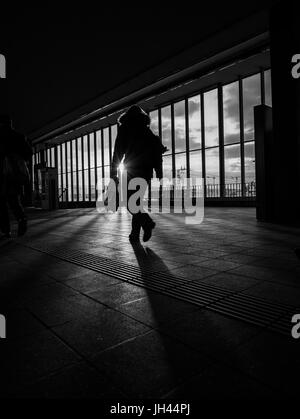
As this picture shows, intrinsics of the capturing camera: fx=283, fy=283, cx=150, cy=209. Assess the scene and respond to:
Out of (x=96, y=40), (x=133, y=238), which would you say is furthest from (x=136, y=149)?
(x=96, y=40)

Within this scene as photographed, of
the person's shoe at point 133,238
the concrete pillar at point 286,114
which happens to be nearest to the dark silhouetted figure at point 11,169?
the person's shoe at point 133,238

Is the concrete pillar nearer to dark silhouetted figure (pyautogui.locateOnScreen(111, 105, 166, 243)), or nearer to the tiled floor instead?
dark silhouetted figure (pyautogui.locateOnScreen(111, 105, 166, 243))

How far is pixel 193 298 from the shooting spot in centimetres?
178

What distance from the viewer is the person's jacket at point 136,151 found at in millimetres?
3865

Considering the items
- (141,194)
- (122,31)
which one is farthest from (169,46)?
(141,194)

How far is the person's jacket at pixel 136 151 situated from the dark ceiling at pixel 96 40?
4.16 metres

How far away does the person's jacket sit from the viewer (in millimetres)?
3865

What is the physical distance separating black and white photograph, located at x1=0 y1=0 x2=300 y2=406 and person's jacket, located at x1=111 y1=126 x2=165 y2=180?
0.06 feet

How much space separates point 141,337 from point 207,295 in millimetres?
671

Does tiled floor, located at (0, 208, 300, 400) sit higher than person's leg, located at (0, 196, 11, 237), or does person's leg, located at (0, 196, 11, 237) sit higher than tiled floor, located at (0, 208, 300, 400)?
person's leg, located at (0, 196, 11, 237)

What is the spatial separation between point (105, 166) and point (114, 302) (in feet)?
59.2

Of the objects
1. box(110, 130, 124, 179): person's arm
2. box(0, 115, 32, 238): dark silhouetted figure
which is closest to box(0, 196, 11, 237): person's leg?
box(0, 115, 32, 238): dark silhouetted figure

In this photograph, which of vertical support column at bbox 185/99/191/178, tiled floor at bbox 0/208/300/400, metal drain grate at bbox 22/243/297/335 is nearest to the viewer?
tiled floor at bbox 0/208/300/400

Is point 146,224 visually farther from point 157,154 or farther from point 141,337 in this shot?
point 141,337
